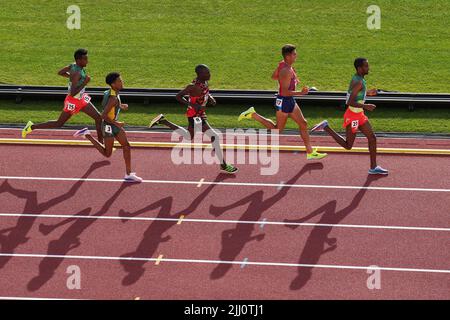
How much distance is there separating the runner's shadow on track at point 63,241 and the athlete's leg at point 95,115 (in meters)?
1.92

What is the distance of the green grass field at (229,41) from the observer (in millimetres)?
22203

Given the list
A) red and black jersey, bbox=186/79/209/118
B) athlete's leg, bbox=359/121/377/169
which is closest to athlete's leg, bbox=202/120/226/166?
red and black jersey, bbox=186/79/209/118

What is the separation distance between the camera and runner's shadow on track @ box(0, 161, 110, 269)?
1419cm

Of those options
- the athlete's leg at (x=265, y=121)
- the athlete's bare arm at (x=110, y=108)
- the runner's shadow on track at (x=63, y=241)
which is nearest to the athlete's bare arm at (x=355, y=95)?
the athlete's leg at (x=265, y=121)

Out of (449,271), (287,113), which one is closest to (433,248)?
(449,271)

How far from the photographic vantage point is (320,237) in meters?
14.3

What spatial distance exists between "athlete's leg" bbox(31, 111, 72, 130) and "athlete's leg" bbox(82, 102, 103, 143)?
36 centimetres

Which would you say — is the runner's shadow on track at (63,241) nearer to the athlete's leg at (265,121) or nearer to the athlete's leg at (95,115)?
the athlete's leg at (95,115)

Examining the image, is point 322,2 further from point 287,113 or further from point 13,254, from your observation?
point 13,254

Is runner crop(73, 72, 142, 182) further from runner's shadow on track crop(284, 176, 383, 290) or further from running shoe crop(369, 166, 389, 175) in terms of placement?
running shoe crop(369, 166, 389, 175)

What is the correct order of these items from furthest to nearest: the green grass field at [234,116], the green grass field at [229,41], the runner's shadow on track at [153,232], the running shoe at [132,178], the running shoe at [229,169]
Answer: the green grass field at [229,41], the green grass field at [234,116], the running shoe at [229,169], the running shoe at [132,178], the runner's shadow on track at [153,232]

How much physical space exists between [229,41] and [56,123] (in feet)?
27.6

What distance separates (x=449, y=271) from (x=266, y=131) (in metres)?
6.72

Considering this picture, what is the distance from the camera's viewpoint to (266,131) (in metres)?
18.9
